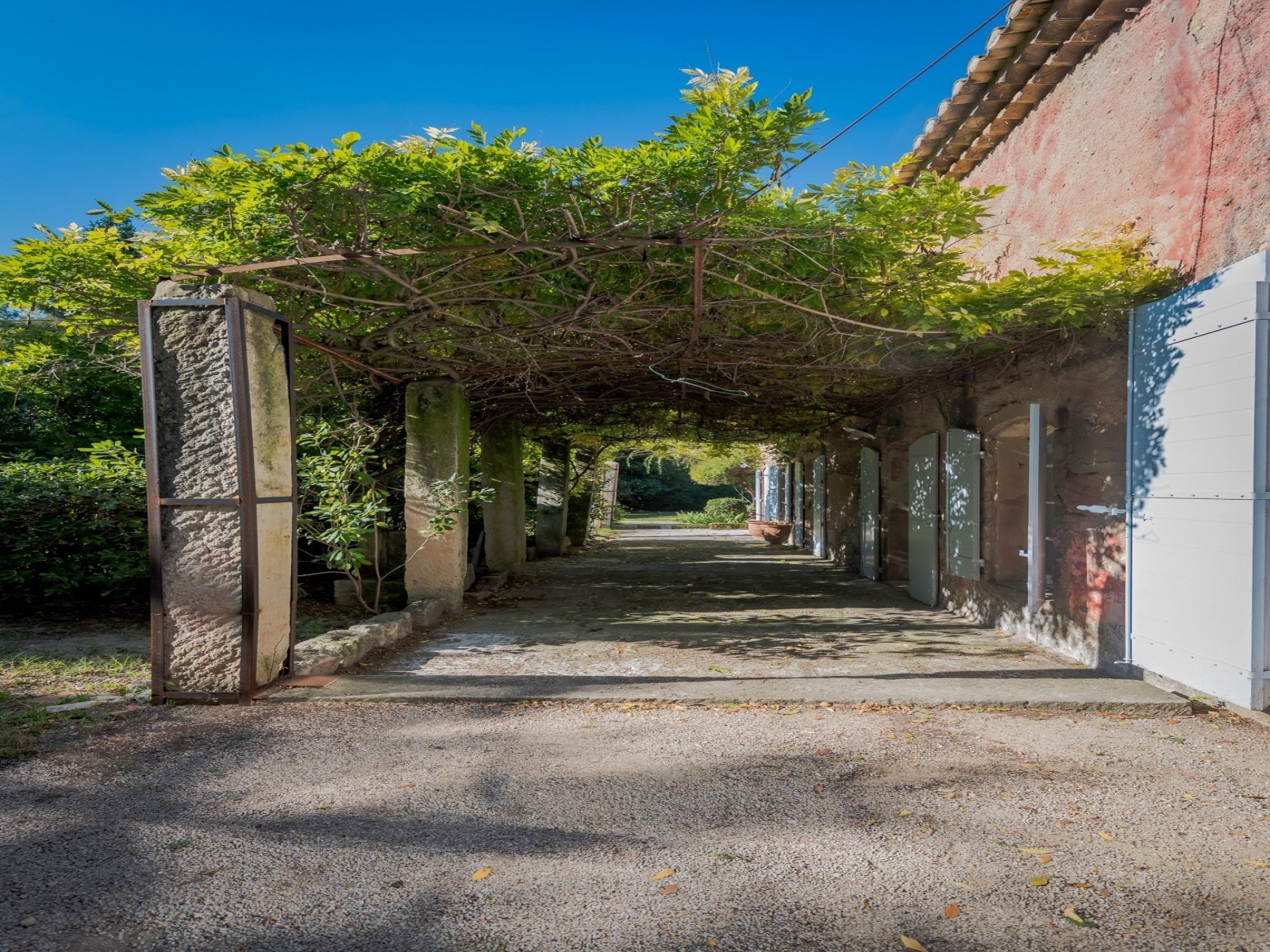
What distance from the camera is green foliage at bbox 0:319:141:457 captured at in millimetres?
8289

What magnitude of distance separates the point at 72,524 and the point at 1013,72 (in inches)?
339

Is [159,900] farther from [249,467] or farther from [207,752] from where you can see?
[249,467]

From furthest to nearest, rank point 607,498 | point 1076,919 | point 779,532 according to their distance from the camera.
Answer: point 607,498 < point 779,532 < point 1076,919

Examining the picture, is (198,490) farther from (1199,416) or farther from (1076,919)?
(1199,416)

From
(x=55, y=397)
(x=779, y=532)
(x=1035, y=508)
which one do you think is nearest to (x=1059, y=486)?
(x=1035, y=508)

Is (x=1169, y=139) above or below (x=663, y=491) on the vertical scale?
above

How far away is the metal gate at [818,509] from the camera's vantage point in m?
14.8

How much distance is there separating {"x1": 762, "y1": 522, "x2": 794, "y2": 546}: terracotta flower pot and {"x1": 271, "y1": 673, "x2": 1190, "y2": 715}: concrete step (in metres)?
13.4

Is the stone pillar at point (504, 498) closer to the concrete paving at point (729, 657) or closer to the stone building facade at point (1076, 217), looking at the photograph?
the concrete paving at point (729, 657)

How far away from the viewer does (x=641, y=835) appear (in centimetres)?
280

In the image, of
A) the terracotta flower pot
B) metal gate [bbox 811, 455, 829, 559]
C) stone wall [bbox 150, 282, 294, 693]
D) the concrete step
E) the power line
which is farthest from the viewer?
the terracotta flower pot

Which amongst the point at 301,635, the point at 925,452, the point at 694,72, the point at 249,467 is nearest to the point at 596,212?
the point at 694,72

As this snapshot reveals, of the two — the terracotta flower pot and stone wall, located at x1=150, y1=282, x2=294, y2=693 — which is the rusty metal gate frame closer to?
stone wall, located at x1=150, y1=282, x2=294, y2=693

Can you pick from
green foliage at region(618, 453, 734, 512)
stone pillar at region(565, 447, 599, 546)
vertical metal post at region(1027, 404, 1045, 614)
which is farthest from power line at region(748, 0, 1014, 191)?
green foliage at region(618, 453, 734, 512)
